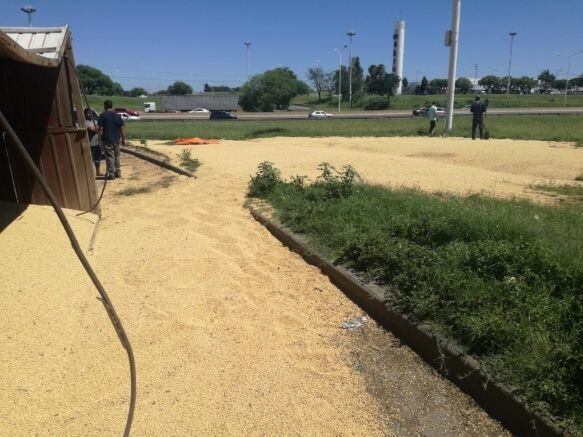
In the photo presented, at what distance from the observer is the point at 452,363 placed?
3.29 metres

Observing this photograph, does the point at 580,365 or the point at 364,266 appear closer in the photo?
the point at 580,365

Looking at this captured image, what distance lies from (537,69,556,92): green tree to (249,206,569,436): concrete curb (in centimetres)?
13656

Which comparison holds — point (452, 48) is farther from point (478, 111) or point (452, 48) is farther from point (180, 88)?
point (180, 88)

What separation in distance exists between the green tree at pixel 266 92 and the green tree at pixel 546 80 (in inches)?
3021

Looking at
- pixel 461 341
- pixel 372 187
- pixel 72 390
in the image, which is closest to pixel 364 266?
pixel 461 341

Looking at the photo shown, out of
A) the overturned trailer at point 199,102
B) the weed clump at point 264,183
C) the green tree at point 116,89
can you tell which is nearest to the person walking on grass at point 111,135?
the weed clump at point 264,183

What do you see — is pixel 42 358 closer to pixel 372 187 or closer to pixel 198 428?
pixel 198 428

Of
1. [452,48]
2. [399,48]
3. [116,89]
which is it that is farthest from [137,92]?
[452,48]

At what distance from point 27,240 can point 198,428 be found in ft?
10.7

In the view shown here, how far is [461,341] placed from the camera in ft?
10.9

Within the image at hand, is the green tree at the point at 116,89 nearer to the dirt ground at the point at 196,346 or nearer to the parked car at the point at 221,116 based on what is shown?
the parked car at the point at 221,116

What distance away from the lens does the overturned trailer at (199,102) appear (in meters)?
69.6

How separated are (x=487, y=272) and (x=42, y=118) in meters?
→ 5.66

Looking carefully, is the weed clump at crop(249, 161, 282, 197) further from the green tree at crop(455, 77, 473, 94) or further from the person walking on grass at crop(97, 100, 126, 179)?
the green tree at crop(455, 77, 473, 94)
